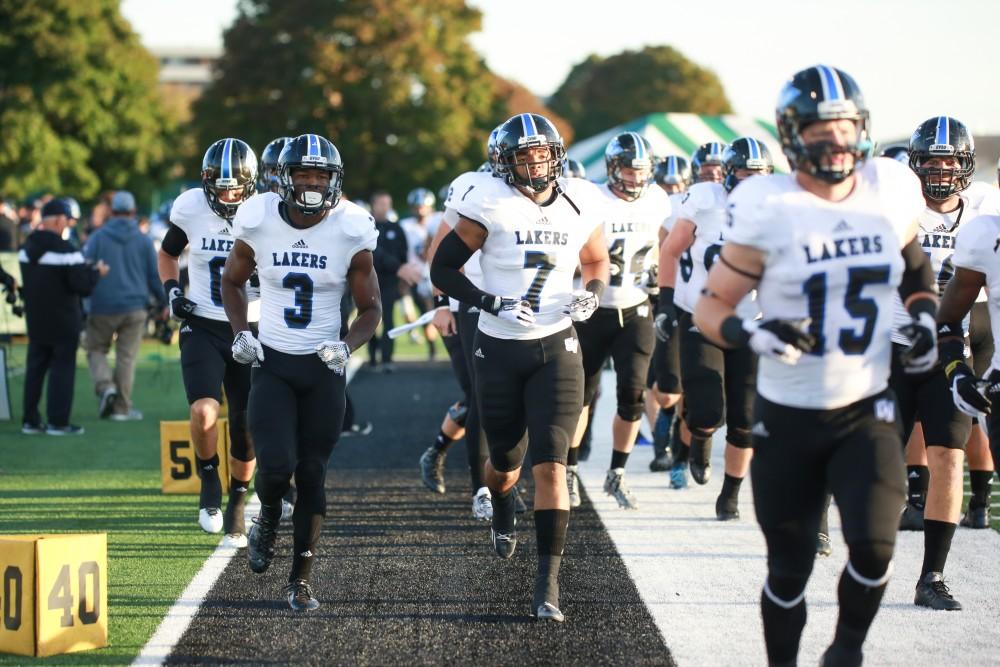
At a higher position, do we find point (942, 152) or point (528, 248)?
point (942, 152)

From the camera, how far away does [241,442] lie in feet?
25.0

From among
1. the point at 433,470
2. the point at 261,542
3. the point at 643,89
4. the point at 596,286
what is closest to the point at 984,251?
the point at 596,286

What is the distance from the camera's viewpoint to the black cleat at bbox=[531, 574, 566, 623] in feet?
19.6

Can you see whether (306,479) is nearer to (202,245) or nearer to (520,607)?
(520,607)

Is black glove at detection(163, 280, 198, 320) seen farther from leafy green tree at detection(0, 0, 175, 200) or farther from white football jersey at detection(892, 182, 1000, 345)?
leafy green tree at detection(0, 0, 175, 200)

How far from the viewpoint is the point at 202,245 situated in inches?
307

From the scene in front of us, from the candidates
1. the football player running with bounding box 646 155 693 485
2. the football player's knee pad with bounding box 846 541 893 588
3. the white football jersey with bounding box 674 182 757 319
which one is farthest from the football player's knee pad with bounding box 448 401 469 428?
the football player's knee pad with bounding box 846 541 893 588

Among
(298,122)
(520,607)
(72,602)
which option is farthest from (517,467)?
(298,122)

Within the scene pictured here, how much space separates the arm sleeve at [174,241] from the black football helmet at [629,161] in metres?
2.70

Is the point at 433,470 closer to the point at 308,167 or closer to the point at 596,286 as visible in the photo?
the point at 596,286

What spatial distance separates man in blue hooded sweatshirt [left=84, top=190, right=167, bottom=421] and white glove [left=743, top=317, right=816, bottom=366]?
9.45m

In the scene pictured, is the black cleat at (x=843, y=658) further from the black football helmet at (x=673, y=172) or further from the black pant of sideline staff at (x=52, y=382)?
the black pant of sideline staff at (x=52, y=382)

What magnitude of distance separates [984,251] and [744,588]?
1.95 metres

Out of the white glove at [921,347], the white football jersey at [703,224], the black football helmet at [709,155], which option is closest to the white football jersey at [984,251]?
the white glove at [921,347]
